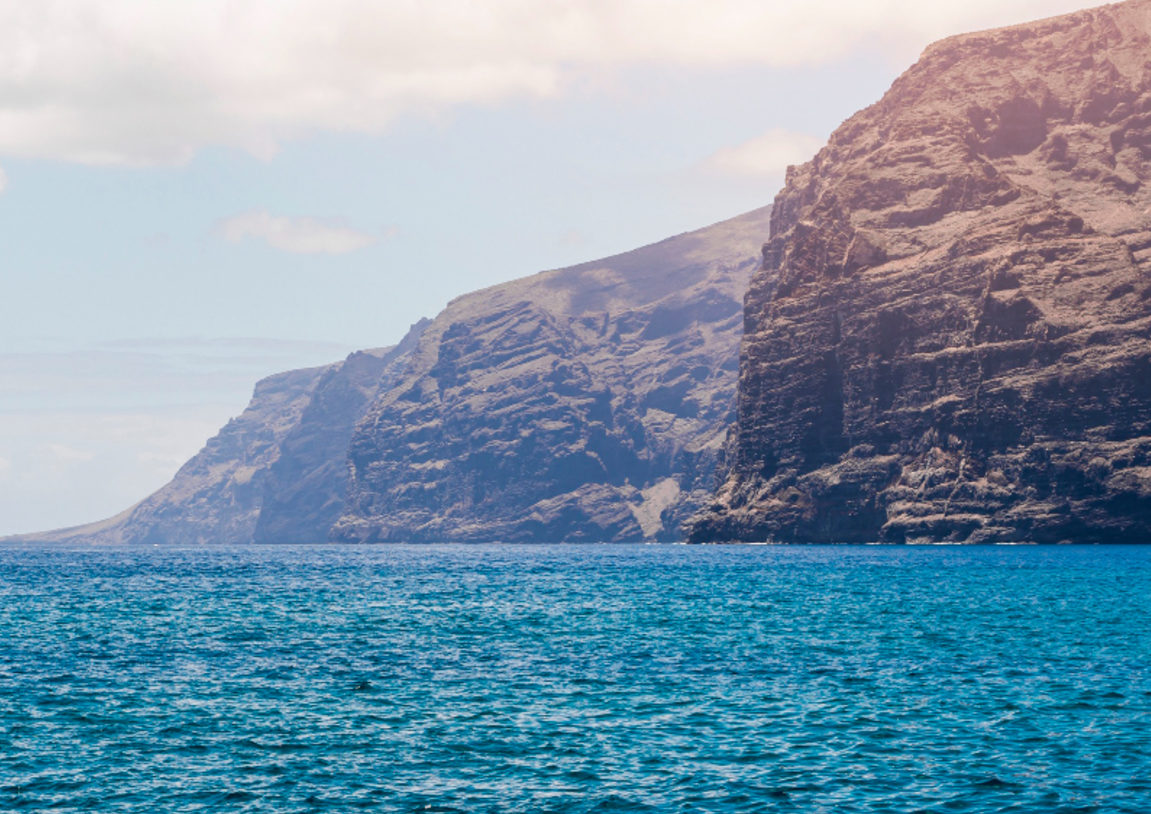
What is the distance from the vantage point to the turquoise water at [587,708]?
104ft

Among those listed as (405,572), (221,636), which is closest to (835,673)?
(221,636)

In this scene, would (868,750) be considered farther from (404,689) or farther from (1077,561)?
(1077,561)

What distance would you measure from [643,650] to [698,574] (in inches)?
3205

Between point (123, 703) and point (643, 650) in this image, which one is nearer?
point (123, 703)

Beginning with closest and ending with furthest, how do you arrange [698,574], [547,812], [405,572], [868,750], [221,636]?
[547,812] < [868,750] < [221,636] < [698,574] < [405,572]

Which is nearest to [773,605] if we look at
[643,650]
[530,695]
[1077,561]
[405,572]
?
[643,650]

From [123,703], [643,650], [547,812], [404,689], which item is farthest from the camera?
[643,650]

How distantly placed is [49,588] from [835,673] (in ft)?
320

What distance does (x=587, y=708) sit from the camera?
143ft

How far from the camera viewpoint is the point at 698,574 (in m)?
142

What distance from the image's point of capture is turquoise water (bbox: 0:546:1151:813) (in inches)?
1248

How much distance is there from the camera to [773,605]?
8862 centimetres

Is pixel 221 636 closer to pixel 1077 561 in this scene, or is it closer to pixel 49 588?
pixel 49 588

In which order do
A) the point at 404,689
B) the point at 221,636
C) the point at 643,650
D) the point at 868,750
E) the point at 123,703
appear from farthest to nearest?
the point at 221,636 < the point at 643,650 < the point at 404,689 < the point at 123,703 < the point at 868,750
